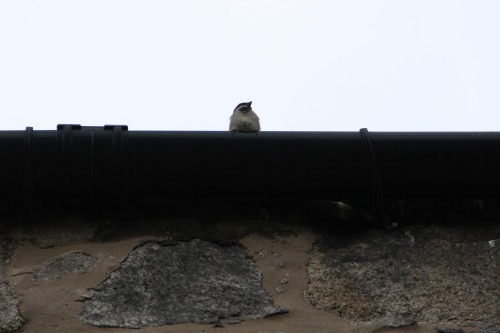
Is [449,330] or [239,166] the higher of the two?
[239,166]

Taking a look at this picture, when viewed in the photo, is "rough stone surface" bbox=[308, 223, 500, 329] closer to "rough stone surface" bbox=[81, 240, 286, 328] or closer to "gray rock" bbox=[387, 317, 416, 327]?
"gray rock" bbox=[387, 317, 416, 327]

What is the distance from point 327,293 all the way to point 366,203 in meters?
0.43

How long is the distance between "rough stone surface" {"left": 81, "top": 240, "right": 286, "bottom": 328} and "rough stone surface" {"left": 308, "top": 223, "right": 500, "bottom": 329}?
7.0 inches

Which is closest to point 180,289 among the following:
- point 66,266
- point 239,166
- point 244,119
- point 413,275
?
point 66,266

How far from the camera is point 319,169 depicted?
254 centimetres

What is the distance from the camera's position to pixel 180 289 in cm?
221

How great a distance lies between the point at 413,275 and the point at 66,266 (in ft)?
3.07

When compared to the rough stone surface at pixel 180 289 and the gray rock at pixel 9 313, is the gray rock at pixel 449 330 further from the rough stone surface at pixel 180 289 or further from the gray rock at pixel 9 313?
the gray rock at pixel 9 313

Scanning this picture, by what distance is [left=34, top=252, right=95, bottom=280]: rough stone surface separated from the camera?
7.48 feet

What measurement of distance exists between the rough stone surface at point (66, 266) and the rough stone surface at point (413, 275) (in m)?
0.61

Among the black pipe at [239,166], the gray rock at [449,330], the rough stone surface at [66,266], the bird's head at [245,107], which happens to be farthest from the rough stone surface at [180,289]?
the bird's head at [245,107]

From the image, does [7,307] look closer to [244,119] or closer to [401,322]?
[401,322]

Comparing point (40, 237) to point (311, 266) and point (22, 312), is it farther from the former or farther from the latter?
point (311, 266)

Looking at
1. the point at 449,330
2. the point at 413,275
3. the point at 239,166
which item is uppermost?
the point at 239,166
